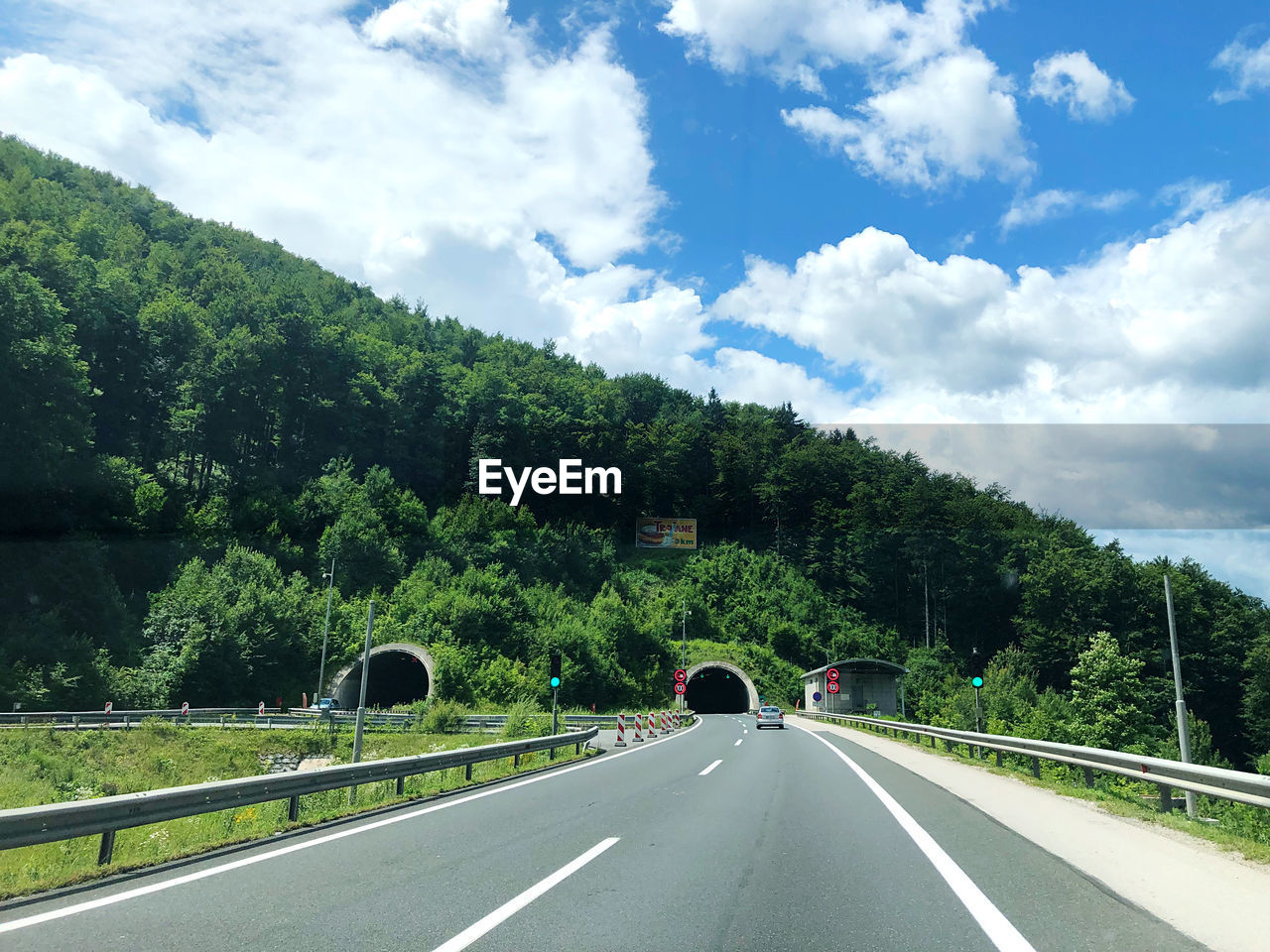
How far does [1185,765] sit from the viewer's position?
9.10m

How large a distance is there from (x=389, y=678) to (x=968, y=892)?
54340 millimetres

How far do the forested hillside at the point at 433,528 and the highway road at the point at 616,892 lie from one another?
123 feet

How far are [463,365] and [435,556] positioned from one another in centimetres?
3721

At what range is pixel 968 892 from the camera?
238 inches

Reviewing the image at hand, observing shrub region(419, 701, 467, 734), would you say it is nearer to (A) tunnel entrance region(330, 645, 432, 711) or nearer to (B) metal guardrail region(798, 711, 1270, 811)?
(A) tunnel entrance region(330, 645, 432, 711)

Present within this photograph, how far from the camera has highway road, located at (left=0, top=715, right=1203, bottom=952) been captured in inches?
190

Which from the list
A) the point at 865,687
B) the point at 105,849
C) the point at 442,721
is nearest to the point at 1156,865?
the point at 105,849

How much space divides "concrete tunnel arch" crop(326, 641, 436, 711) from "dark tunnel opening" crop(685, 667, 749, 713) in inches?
1174

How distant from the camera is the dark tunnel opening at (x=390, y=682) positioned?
1964 inches

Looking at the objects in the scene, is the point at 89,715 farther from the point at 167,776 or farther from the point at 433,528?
the point at 433,528

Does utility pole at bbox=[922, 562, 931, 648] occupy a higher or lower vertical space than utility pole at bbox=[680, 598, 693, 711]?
higher

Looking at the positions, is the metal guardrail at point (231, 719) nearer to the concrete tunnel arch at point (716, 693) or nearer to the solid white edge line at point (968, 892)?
the solid white edge line at point (968, 892)

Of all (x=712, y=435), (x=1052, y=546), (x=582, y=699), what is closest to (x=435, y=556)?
(x=582, y=699)

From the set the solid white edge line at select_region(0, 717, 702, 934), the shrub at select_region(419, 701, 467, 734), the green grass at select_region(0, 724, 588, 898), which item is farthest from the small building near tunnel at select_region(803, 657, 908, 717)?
the solid white edge line at select_region(0, 717, 702, 934)
